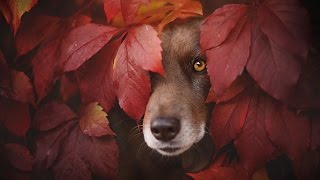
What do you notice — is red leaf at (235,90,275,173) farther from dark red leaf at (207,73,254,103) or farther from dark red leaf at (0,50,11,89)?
dark red leaf at (0,50,11,89)

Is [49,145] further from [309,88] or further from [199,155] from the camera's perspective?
[309,88]

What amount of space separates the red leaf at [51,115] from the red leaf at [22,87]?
52 mm

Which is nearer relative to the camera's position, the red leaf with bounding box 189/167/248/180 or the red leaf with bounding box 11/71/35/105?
the red leaf with bounding box 189/167/248/180

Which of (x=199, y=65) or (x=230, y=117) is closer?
(x=230, y=117)

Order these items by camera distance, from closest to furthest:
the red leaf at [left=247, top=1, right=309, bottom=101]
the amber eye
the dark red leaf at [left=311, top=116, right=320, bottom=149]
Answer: the red leaf at [left=247, top=1, right=309, bottom=101] < the dark red leaf at [left=311, top=116, right=320, bottom=149] < the amber eye

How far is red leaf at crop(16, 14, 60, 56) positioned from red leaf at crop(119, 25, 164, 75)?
314 millimetres

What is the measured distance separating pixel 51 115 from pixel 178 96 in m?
0.45

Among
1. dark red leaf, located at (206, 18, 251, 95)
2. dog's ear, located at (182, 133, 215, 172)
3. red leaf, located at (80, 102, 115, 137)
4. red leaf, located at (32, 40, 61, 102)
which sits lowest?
dog's ear, located at (182, 133, 215, 172)

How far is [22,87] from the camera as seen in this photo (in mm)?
1541

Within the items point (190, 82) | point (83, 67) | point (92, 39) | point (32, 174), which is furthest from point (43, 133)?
point (190, 82)

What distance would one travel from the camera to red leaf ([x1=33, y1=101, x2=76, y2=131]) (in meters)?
1.50

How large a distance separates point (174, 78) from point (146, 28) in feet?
0.71

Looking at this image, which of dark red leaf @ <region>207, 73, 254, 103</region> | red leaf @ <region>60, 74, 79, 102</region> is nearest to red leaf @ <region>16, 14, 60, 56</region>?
red leaf @ <region>60, 74, 79, 102</region>

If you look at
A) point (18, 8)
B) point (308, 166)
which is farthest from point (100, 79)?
point (308, 166)
